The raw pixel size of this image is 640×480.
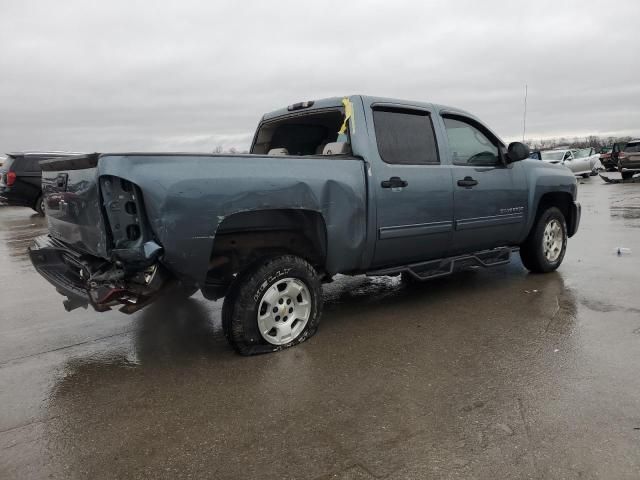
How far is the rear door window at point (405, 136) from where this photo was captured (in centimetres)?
448

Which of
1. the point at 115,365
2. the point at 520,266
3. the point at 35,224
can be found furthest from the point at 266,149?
the point at 35,224

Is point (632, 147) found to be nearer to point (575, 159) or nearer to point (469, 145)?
point (575, 159)

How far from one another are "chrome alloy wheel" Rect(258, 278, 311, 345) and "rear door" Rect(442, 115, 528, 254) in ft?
6.06

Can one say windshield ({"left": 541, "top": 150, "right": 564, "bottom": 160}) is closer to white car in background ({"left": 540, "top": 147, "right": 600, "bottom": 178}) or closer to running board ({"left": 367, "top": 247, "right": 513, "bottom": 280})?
white car in background ({"left": 540, "top": 147, "right": 600, "bottom": 178})

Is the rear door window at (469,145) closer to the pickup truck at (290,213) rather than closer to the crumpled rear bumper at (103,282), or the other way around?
the pickup truck at (290,213)

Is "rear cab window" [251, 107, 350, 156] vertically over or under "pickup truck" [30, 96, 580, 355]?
over

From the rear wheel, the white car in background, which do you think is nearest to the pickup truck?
the rear wheel

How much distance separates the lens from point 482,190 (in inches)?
204

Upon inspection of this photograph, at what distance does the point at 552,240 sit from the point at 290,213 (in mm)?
3833

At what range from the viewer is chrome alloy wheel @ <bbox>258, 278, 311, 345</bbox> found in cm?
379

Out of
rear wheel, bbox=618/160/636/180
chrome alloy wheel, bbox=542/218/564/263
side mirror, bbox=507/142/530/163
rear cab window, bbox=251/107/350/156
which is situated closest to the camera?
side mirror, bbox=507/142/530/163

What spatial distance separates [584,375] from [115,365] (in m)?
3.30

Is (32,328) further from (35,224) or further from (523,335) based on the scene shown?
(35,224)

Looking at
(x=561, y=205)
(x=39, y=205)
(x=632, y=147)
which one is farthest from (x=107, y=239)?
(x=632, y=147)
